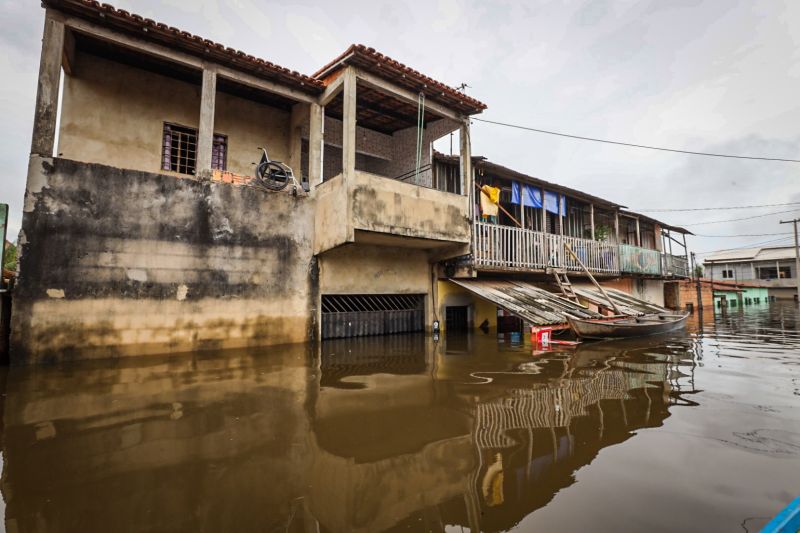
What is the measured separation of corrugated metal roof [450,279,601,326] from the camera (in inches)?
348

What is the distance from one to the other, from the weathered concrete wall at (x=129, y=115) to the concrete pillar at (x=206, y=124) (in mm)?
1807

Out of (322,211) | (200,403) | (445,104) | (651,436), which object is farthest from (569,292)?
(200,403)

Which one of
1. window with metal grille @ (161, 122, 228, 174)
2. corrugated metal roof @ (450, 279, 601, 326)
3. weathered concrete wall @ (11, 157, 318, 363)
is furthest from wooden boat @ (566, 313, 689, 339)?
window with metal grille @ (161, 122, 228, 174)

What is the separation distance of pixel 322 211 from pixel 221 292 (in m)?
2.92

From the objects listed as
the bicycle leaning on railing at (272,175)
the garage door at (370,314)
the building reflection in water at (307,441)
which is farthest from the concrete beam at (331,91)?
the building reflection in water at (307,441)

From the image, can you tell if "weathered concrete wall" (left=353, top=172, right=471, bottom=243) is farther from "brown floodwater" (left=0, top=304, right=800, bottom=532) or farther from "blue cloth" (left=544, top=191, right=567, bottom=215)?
"blue cloth" (left=544, top=191, right=567, bottom=215)

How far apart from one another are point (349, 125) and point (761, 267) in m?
50.9

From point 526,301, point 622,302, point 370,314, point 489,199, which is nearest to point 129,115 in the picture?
point 370,314

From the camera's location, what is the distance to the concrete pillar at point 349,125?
27.5 feet

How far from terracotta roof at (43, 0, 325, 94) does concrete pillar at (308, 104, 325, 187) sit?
0.54m

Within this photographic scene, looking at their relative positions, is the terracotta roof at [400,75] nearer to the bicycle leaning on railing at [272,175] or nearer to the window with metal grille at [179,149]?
the bicycle leaning on railing at [272,175]

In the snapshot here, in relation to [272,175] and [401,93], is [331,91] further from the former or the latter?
[272,175]

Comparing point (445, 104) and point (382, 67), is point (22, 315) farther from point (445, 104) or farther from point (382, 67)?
point (445, 104)

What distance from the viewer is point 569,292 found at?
12.3 metres
